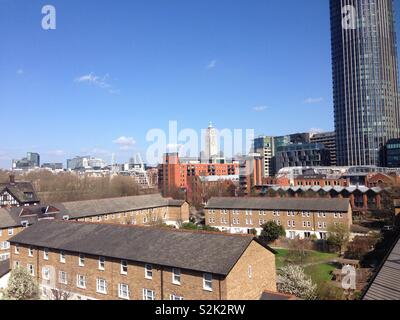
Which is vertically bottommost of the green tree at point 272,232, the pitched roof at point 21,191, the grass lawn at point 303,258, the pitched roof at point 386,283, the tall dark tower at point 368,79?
the grass lawn at point 303,258

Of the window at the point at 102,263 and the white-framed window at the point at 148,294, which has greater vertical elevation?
the window at the point at 102,263

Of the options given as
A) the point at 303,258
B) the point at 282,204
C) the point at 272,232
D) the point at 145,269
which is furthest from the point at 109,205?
the point at 145,269

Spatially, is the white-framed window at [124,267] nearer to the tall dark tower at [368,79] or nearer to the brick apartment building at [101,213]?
the brick apartment building at [101,213]

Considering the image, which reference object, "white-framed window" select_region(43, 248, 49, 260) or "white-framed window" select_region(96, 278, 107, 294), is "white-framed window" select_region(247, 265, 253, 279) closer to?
"white-framed window" select_region(96, 278, 107, 294)

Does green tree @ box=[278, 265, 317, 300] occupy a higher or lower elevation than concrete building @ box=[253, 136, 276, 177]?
lower

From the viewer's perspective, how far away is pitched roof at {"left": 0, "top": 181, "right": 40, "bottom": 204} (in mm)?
46350

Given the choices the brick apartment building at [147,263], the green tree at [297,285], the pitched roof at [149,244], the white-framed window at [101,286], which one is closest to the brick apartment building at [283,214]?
the green tree at [297,285]

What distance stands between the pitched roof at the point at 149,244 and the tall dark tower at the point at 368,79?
9037 cm

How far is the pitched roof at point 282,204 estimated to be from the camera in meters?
40.3

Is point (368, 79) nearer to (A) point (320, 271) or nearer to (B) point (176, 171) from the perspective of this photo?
(B) point (176, 171)

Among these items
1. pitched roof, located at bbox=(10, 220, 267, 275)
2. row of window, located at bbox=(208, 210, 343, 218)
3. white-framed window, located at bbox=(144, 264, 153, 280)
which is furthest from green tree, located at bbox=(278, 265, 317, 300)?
row of window, located at bbox=(208, 210, 343, 218)

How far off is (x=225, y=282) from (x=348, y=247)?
68.4ft
